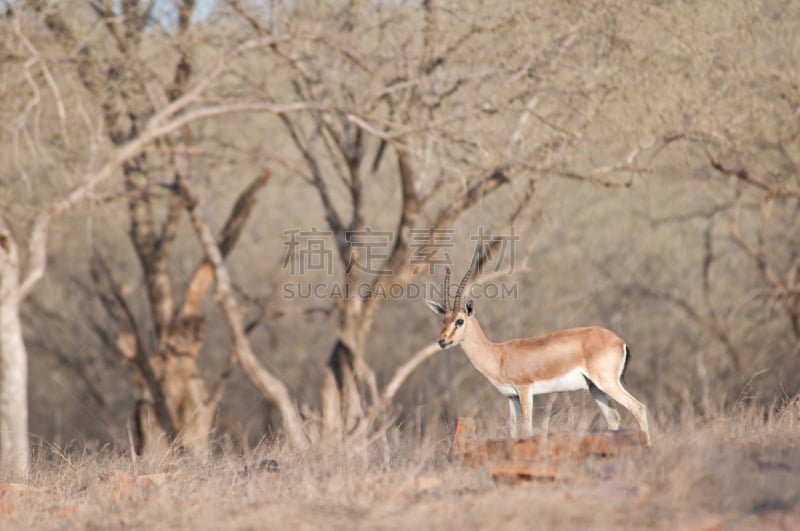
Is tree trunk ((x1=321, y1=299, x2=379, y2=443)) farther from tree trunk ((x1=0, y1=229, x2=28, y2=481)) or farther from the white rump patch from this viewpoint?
the white rump patch

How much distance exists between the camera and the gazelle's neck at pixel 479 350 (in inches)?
401

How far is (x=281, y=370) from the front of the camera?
82.5 ft

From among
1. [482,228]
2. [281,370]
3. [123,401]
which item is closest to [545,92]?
[482,228]

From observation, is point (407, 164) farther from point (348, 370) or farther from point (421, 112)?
point (348, 370)

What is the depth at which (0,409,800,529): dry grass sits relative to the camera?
17.4 ft

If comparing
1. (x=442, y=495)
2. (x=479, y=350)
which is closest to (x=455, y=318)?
(x=479, y=350)

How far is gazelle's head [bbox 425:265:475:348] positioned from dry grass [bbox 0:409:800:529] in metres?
2.78

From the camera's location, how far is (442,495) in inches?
234

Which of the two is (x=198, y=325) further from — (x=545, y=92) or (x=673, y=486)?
(x=673, y=486)

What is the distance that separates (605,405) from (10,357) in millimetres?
7368

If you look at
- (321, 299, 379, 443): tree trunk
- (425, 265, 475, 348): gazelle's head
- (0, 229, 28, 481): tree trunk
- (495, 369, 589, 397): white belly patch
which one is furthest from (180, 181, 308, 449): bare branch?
(495, 369, 589, 397): white belly patch

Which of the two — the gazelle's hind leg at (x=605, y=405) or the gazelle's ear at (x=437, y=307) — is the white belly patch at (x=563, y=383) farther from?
the gazelle's ear at (x=437, y=307)

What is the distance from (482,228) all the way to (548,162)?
3961 mm

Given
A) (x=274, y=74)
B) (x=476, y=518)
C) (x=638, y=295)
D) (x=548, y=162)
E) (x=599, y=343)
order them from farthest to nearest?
(x=638, y=295)
(x=274, y=74)
(x=548, y=162)
(x=599, y=343)
(x=476, y=518)
